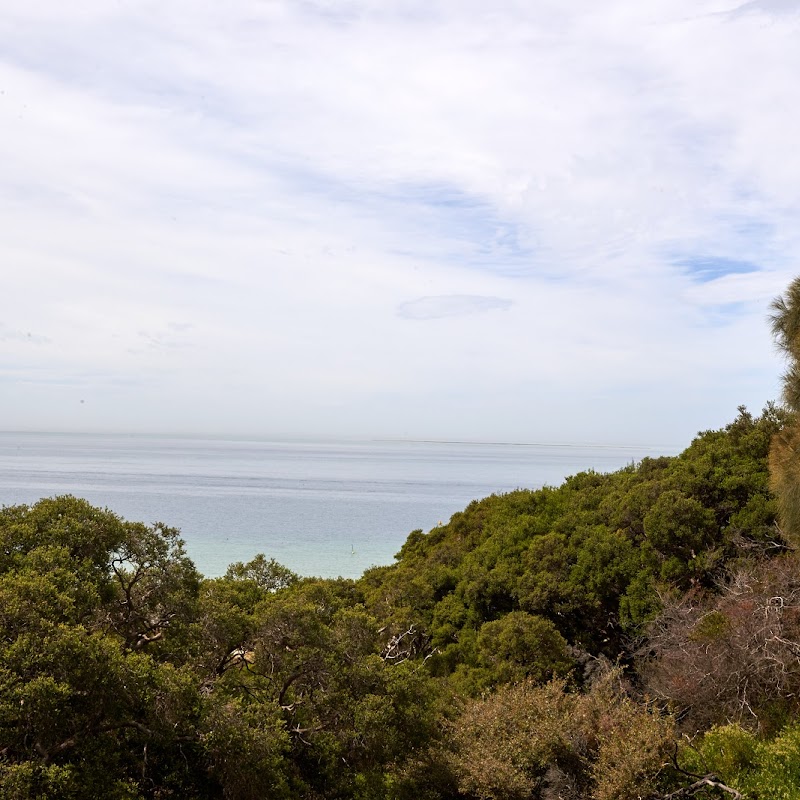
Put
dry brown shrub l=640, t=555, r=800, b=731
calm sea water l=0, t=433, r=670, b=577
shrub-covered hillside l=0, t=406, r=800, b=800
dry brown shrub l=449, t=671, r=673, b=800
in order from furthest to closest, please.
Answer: calm sea water l=0, t=433, r=670, b=577 → dry brown shrub l=640, t=555, r=800, b=731 → dry brown shrub l=449, t=671, r=673, b=800 → shrub-covered hillside l=0, t=406, r=800, b=800

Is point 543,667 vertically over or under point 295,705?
under

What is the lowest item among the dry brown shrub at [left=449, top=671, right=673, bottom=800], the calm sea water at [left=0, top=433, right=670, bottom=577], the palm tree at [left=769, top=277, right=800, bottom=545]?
the calm sea water at [left=0, top=433, right=670, bottom=577]

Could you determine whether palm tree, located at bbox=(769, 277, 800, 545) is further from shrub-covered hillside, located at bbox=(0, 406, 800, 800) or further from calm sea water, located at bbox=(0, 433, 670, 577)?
calm sea water, located at bbox=(0, 433, 670, 577)

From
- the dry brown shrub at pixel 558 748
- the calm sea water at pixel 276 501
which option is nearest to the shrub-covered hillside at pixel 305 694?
the dry brown shrub at pixel 558 748

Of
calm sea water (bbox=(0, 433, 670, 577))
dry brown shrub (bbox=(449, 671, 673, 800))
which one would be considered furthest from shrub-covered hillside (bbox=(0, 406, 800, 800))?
calm sea water (bbox=(0, 433, 670, 577))

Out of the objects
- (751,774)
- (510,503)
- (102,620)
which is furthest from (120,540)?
(510,503)

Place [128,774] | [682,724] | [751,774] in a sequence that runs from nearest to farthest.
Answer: [128,774] < [751,774] < [682,724]

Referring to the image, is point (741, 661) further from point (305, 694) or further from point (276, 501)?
point (276, 501)

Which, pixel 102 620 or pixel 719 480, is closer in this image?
pixel 102 620

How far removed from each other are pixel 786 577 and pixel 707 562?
378cm

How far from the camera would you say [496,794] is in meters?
11.0

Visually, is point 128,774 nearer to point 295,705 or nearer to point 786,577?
point 295,705

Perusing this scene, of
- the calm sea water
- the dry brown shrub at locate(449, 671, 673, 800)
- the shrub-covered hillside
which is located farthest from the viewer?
the calm sea water

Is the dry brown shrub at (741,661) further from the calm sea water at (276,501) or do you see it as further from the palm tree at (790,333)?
the calm sea water at (276,501)
